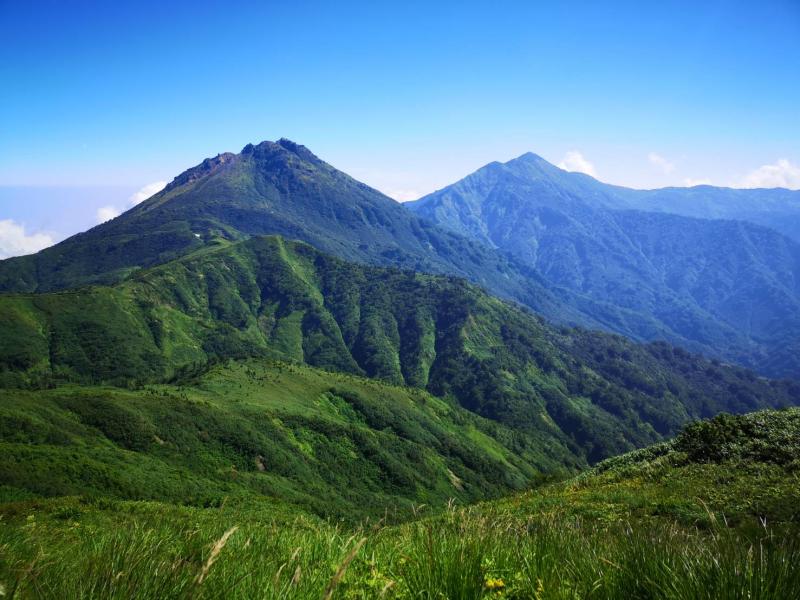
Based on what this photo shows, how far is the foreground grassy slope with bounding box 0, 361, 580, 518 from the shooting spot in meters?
67.2

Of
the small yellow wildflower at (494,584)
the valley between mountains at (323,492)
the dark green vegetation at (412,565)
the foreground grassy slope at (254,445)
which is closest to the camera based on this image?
the dark green vegetation at (412,565)

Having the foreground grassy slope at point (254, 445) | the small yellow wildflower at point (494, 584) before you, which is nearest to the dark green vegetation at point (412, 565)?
the small yellow wildflower at point (494, 584)

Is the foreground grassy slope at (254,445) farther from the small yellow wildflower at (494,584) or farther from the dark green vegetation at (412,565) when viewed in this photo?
the small yellow wildflower at (494,584)

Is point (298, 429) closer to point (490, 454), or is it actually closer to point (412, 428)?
point (412, 428)

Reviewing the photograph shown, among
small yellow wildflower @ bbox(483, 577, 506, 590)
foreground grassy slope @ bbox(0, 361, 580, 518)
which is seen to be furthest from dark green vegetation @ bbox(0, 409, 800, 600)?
foreground grassy slope @ bbox(0, 361, 580, 518)

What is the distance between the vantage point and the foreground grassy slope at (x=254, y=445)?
220ft

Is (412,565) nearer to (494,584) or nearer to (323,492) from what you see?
(494,584)

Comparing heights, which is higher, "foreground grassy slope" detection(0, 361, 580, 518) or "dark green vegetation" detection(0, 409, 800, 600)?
"dark green vegetation" detection(0, 409, 800, 600)

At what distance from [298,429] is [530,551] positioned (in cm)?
12737

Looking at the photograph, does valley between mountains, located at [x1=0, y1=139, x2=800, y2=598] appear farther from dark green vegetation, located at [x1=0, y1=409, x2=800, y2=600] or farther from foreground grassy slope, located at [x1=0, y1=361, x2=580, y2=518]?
foreground grassy slope, located at [x1=0, y1=361, x2=580, y2=518]

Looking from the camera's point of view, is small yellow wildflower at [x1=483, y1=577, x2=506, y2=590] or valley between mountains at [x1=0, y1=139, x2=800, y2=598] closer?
valley between mountains at [x1=0, y1=139, x2=800, y2=598]

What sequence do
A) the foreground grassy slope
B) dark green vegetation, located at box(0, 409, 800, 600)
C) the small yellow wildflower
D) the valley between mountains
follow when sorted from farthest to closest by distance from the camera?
1. the foreground grassy slope
2. the small yellow wildflower
3. the valley between mountains
4. dark green vegetation, located at box(0, 409, 800, 600)

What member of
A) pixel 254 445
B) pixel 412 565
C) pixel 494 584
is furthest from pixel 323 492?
pixel 494 584

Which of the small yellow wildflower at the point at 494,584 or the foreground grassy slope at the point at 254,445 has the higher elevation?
the small yellow wildflower at the point at 494,584
